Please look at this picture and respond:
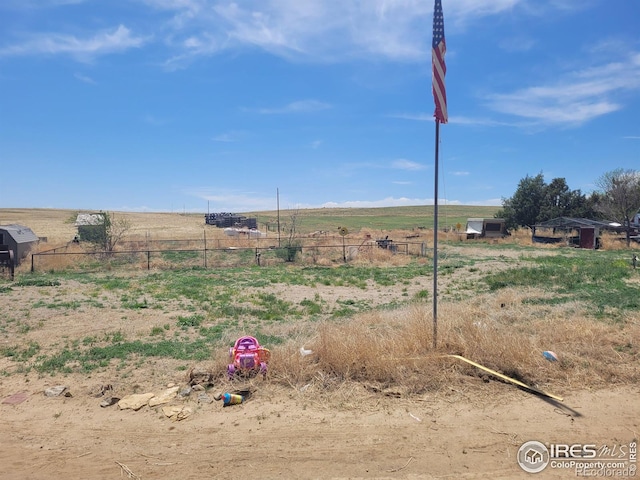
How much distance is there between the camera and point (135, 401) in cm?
547

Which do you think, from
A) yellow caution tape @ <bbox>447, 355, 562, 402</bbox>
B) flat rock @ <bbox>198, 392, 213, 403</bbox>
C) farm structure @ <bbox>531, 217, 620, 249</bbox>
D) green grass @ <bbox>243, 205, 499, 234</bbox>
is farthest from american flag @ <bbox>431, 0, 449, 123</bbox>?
farm structure @ <bbox>531, 217, 620, 249</bbox>

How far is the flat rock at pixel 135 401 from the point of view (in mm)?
5344

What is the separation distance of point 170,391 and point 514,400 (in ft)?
13.7

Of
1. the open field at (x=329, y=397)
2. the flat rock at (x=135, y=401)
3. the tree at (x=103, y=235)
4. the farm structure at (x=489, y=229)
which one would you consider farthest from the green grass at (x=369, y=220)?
the flat rock at (x=135, y=401)

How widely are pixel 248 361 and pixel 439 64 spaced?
4713 mm

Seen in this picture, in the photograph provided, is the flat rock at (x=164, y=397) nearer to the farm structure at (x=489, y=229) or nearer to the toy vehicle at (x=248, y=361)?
the toy vehicle at (x=248, y=361)

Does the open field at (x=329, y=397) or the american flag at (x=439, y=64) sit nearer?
the open field at (x=329, y=397)

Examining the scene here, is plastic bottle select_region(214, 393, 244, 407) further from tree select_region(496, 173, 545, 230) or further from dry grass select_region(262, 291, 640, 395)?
tree select_region(496, 173, 545, 230)

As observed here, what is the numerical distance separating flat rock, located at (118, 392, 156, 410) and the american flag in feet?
17.1

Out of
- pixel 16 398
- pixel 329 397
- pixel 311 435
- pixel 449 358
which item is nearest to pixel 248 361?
pixel 329 397

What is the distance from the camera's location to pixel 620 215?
1951 inches

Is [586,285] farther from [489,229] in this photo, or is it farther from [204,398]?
[489,229]

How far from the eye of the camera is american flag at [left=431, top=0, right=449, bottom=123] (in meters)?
5.95

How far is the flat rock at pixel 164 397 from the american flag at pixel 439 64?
4.99 meters
